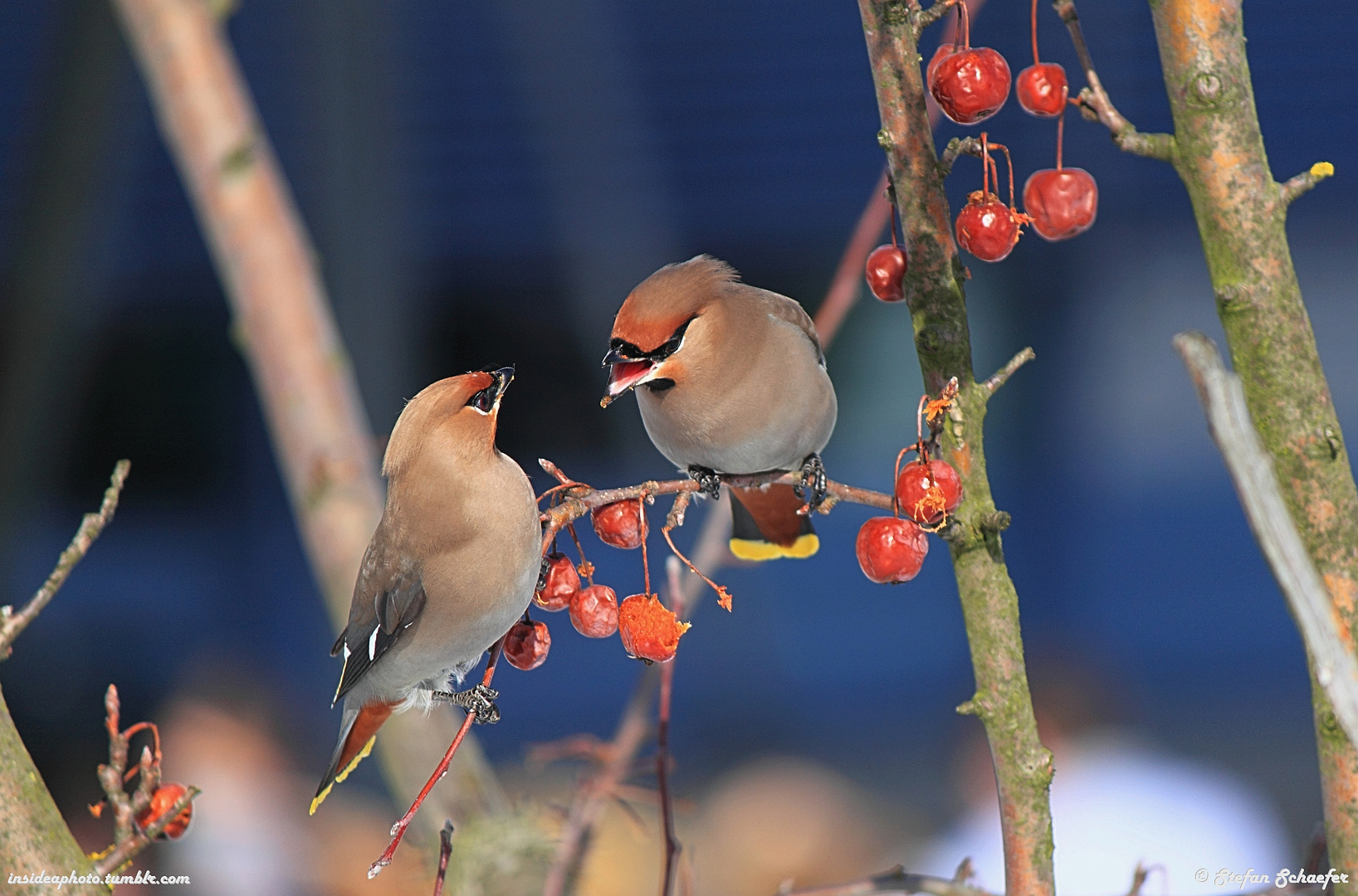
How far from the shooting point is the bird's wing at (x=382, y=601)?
127 centimetres

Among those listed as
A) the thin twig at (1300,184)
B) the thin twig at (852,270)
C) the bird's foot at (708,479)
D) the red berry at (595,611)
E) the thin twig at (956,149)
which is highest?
the thin twig at (852,270)

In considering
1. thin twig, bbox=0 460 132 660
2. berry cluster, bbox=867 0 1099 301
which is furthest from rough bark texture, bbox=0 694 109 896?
berry cluster, bbox=867 0 1099 301

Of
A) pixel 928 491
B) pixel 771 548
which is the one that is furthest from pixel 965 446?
pixel 771 548

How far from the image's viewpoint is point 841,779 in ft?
19.7

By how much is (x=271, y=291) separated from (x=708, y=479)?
90 cm

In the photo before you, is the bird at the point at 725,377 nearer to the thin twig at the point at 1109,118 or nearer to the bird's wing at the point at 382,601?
the bird's wing at the point at 382,601

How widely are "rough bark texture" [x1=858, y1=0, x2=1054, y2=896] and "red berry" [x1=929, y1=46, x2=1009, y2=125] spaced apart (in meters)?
0.04

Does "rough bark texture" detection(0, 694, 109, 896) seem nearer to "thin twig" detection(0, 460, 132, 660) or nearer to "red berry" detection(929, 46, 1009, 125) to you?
"thin twig" detection(0, 460, 132, 660)

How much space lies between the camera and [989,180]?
1132 mm

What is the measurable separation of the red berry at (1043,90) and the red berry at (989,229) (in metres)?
0.08

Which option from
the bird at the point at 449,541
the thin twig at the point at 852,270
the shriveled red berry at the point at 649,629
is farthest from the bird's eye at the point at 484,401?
the thin twig at the point at 852,270

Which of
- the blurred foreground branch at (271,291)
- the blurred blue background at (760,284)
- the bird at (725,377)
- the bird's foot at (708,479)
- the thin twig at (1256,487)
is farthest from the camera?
the blurred blue background at (760,284)

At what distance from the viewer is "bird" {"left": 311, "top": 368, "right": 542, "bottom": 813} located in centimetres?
119

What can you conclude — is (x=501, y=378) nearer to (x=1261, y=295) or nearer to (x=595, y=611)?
(x=595, y=611)
